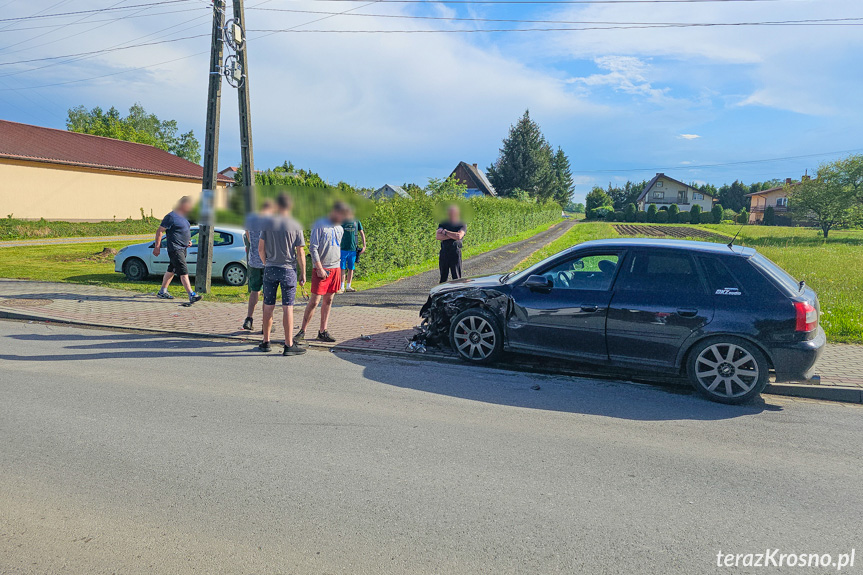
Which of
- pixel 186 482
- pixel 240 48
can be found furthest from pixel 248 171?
pixel 186 482

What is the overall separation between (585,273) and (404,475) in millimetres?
3428

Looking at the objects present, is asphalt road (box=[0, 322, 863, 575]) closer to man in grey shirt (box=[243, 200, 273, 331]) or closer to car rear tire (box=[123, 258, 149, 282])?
man in grey shirt (box=[243, 200, 273, 331])

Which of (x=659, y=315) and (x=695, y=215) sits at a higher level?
(x=695, y=215)

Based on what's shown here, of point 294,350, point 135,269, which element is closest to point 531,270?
point 294,350

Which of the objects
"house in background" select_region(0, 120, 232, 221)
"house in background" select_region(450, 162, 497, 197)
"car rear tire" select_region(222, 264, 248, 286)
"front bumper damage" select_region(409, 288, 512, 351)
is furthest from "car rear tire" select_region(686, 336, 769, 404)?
"house in background" select_region(450, 162, 497, 197)

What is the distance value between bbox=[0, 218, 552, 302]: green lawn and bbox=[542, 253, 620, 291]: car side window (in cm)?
709

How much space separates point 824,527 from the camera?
336 centimetres

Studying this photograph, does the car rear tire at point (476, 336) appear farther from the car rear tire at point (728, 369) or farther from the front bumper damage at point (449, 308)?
the car rear tire at point (728, 369)

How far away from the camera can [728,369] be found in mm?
5691

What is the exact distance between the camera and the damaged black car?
5582mm

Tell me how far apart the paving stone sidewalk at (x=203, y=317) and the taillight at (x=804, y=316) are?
1099 millimetres

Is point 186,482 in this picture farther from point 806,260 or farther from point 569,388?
point 806,260

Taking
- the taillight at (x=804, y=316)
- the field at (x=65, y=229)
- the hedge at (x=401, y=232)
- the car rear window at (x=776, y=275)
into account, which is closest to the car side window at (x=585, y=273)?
the car rear window at (x=776, y=275)

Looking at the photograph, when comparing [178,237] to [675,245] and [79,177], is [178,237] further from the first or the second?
[79,177]
